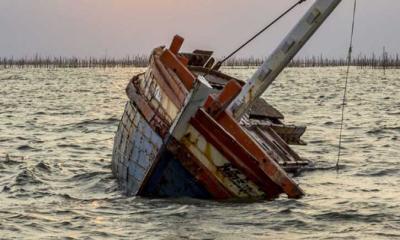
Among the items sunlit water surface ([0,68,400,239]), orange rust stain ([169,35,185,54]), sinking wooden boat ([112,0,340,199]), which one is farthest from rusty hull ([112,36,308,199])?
orange rust stain ([169,35,185,54])

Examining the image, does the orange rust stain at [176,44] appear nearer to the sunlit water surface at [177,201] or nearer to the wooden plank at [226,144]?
the sunlit water surface at [177,201]

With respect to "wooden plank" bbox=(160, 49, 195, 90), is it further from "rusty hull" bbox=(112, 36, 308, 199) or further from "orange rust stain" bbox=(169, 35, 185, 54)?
"orange rust stain" bbox=(169, 35, 185, 54)

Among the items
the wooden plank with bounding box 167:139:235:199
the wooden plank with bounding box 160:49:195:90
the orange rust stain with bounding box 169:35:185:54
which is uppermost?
the orange rust stain with bounding box 169:35:185:54

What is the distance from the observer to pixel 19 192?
39.4 ft

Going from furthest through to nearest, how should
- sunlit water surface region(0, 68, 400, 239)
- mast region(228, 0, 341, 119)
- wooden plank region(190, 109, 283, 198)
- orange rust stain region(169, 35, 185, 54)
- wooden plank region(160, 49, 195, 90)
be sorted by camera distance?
orange rust stain region(169, 35, 185, 54) → wooden plank region(160, 49, 195, 90) → mast region(228, 0, 341, 119) → wooden plank region(190, 109, 283, 198) → sunlit water surface region(0, 68, 400, 239)

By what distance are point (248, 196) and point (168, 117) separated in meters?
1.86

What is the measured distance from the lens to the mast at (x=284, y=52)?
32.8ft

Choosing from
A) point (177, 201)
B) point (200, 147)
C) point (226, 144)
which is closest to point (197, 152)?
point (200, 147)

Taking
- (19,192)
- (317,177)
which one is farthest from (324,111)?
(19,192)

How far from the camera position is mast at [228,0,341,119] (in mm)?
10000

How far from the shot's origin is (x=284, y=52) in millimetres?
10172

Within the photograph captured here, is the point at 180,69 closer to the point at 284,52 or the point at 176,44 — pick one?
the point at 284,52

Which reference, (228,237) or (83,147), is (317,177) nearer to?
(228,237)

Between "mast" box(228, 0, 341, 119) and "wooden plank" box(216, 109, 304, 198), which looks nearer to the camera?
"wooden plank" box(216, 109, 304, 198)
